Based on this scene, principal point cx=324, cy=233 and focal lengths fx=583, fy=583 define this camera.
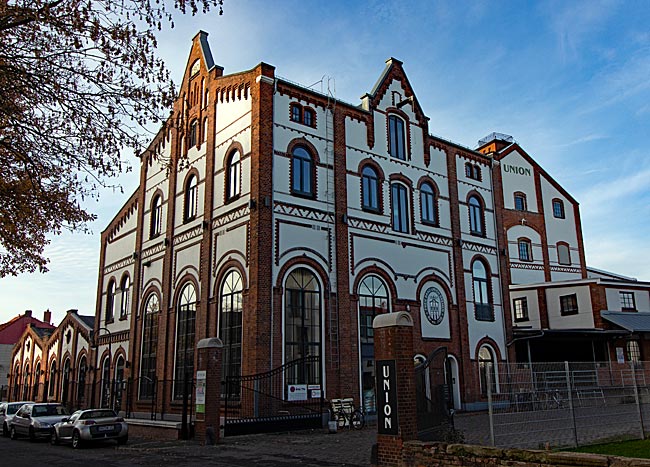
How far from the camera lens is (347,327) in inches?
883

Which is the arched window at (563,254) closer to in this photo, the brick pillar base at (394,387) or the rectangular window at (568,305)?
the rectangular window at (568,305)

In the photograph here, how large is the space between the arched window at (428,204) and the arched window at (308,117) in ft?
22.5

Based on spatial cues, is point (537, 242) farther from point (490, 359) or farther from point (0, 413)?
point (0, 413)

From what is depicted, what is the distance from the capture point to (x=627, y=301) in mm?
34562

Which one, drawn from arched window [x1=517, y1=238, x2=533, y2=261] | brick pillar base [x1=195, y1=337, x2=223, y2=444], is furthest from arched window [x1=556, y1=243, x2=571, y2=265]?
brick pillar base [x1=195, y1=337, x2=223, y2=444]

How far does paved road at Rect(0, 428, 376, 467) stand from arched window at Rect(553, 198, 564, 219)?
94.9 ft

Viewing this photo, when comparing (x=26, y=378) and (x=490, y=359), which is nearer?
(x=490, y=359)

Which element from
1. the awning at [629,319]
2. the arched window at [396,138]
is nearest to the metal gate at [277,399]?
the arched window at [396,138]

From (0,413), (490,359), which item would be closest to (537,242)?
(490,359)

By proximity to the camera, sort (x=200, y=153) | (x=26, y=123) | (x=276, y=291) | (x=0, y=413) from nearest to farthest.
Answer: (x=26, y=123) → (x=276, y=291) → (x=200, y=153) → (x=0, y=413)

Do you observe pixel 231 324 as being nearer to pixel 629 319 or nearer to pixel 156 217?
pixel 156 217

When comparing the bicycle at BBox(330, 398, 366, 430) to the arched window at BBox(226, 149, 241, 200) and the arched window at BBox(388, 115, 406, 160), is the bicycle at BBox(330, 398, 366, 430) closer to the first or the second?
the arched window at BBox(226, 149, 241, 200)

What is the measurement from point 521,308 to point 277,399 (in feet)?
71.6

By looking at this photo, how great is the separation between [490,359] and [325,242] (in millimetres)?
11463
